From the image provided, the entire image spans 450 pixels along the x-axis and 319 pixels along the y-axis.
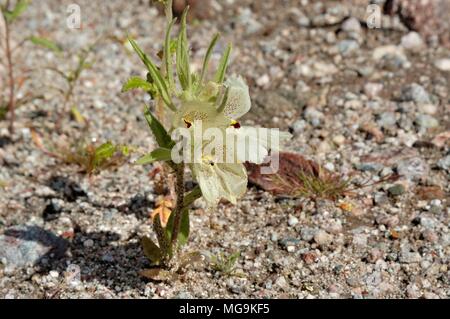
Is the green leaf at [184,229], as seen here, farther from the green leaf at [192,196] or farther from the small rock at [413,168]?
the small rock at [413,168]

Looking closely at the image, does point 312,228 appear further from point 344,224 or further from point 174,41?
point 174,41

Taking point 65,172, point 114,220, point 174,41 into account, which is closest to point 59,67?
point 65,172

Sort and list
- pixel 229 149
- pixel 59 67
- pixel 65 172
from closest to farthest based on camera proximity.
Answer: pixel 229 149, pixel 65 172, pixel 59 67

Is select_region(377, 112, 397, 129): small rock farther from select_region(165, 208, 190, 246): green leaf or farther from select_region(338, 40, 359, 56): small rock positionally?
select_region(165, 208, 190, 246): green leaf

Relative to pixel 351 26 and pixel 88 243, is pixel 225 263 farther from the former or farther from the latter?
pixel 351 26

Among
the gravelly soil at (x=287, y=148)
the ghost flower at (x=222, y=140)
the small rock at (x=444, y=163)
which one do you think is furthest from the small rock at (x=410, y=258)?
the ghost flower at (x=222, y=140)

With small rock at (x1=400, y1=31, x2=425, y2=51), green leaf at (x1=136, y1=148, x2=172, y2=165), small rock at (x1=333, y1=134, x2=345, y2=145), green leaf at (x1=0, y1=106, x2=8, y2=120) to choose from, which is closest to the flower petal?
green leaf at (x1=136, y1=148, x2=172, y2=165)

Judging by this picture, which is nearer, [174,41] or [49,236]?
[174,41]
